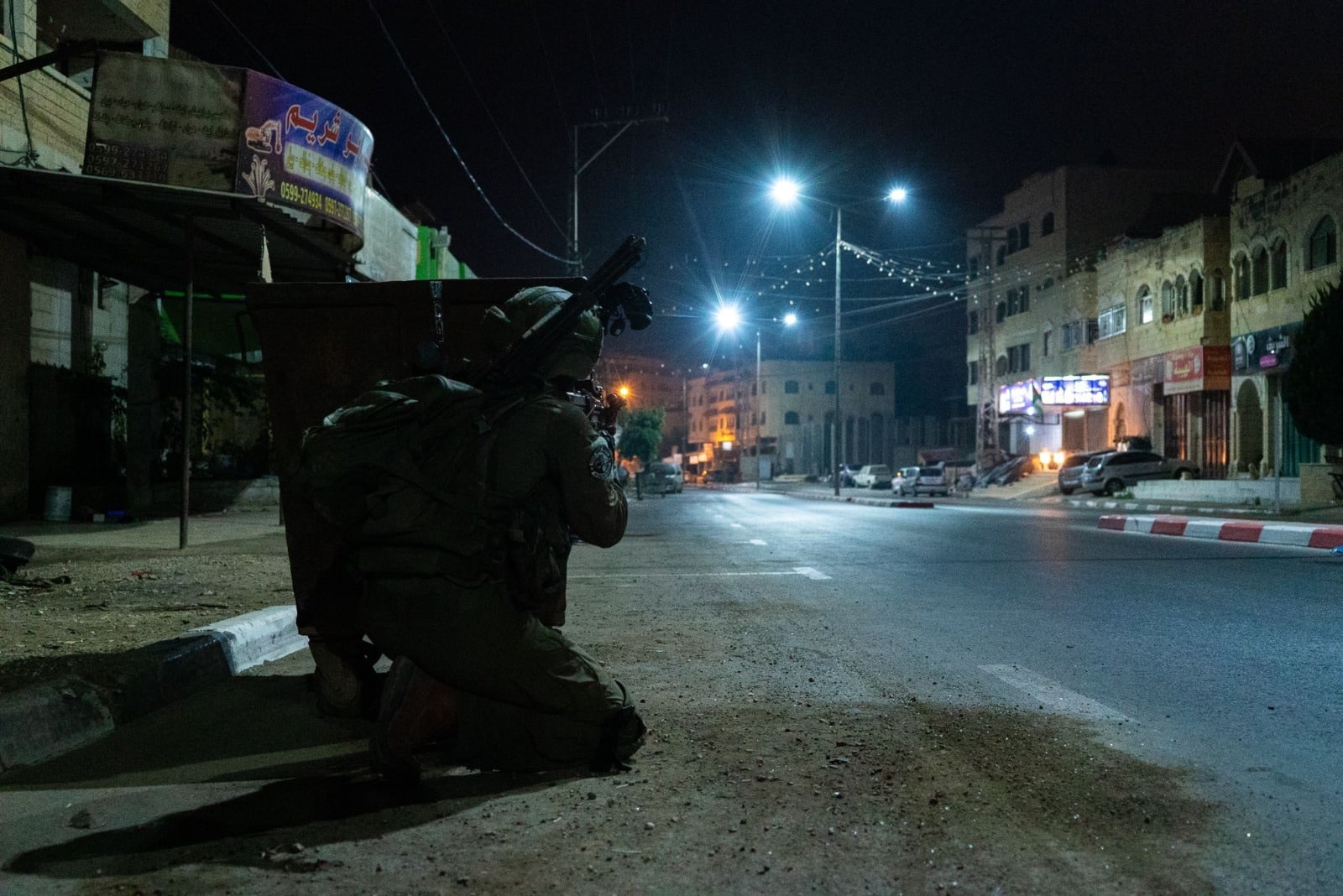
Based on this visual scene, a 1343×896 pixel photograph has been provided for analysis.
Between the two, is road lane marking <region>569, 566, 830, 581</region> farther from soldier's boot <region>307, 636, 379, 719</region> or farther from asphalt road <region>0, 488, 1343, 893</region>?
soldier's boot <region>307, 636, 379, 719</region>

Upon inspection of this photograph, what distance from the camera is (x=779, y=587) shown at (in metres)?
8.88

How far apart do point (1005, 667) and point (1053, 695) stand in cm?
68

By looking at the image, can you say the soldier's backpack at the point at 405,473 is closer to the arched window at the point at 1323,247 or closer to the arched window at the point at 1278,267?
the arched window at the point at 1323,247

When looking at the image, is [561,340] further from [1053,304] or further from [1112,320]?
[1053,304]

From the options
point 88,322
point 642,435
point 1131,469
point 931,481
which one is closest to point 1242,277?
point 1131,469

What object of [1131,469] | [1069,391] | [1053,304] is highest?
[1053,304]

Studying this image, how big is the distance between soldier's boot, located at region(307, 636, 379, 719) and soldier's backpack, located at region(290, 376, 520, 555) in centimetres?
106

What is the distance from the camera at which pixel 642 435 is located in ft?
260

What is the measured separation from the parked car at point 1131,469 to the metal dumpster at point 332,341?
32.6m

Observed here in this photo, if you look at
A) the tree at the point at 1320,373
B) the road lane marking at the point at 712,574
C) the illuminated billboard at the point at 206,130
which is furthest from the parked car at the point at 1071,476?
the illuminated billboard at the point at 206,130

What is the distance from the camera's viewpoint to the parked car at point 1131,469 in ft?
108

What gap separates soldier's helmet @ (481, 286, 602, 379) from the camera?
3.64 meters

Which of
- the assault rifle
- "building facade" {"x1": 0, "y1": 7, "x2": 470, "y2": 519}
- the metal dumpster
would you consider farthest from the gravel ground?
"building facade" {"x1": 0, "y1": 7, "x2": 470, "y2": 519}

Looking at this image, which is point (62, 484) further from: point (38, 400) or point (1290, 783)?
point (1290, 783)
